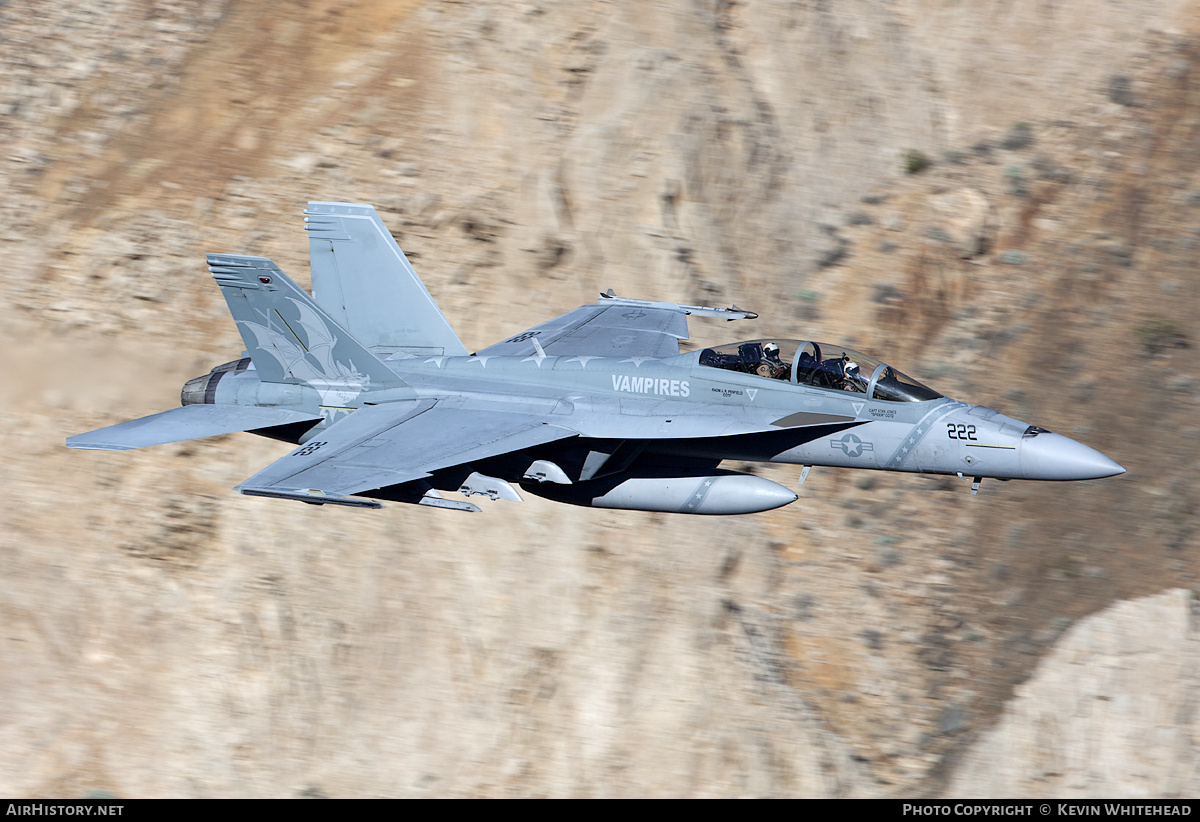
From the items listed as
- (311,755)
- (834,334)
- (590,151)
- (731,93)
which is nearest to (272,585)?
(311,755)

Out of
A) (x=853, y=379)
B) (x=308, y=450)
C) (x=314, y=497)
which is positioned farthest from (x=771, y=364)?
(x=308, y=450)

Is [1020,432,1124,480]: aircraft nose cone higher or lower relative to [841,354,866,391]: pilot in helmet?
lower

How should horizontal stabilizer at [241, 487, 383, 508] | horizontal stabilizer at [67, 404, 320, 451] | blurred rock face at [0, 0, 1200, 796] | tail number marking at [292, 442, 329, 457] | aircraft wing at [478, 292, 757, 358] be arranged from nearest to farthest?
horizontal stabilizer at [241, 487, 383, 508] < tail number marking at [292, 442, 329, 457] < horizontal stabilizer at [67, 404, 320, 451] < aircraft wing at [478, 292, 757, 358] < blurred rock face at [0, 0, 1200, 796]

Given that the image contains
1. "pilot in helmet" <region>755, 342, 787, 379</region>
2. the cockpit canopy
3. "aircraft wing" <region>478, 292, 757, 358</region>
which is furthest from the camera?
"aircraft wing" <region>478, 292, 757, 358</region>

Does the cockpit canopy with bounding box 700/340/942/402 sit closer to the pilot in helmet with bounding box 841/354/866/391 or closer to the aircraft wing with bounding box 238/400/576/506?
the pilot in helmet with bounding box 841/354/866/391

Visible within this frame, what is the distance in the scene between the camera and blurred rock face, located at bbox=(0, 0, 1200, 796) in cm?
2219

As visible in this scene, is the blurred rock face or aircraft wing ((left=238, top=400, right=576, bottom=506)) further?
the blurred rock face

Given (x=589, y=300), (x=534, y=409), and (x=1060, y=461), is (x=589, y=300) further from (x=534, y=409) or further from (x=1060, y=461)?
(x=1060, y=461)

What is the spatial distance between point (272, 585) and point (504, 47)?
44.8 ft

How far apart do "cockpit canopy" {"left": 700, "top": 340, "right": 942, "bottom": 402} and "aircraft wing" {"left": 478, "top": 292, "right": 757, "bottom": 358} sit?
2457mm

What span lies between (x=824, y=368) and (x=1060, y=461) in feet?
11.7
